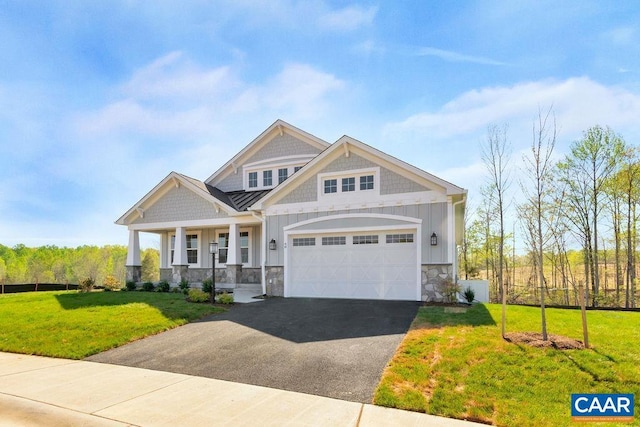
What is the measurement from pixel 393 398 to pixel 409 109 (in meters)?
9.01

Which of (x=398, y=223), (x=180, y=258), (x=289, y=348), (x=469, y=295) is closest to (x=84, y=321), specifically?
(x=289, y=348)

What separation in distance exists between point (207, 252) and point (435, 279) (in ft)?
38.7

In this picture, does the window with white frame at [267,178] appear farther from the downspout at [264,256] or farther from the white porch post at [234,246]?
→ the downspout at [264,256]

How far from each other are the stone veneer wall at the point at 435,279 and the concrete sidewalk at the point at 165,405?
26.1 ft

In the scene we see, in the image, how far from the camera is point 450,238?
1205cm

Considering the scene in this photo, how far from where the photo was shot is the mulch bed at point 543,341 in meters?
6.48

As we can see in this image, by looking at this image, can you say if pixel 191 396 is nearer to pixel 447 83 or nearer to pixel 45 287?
pixel 447 83

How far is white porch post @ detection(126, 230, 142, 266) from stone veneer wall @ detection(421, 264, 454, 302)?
14.7m

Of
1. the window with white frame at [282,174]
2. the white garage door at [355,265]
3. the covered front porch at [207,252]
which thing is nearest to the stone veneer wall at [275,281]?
the white garage door at [355,265]

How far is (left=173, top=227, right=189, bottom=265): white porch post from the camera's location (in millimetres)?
17641

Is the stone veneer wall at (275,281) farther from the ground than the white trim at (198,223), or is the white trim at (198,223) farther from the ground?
the white trim at (198,223)

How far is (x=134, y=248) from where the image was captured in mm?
19188

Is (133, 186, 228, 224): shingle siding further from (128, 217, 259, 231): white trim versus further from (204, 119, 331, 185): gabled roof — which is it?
(204, 119, 331, 185): gabled roof

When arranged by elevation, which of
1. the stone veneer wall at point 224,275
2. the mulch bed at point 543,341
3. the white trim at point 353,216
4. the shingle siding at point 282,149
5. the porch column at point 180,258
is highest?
the shingle siding at point 282,149
